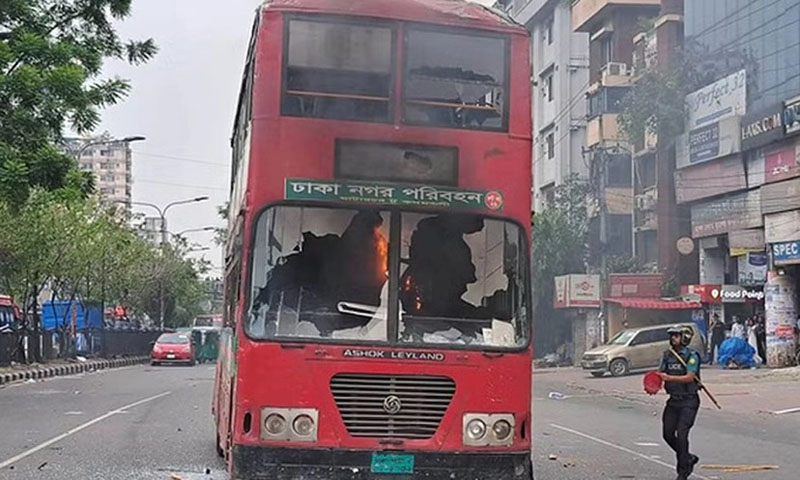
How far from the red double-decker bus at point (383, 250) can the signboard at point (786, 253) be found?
A: 1038 inches

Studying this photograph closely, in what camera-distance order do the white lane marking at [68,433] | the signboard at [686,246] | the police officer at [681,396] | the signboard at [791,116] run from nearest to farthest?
the police officer at [681,396] < the white lane marking at [68,433] < the signboard at [791,116] < the signboard at [686,246]

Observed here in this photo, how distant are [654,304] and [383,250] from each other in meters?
34.0

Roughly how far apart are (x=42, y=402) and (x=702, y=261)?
25.7 m

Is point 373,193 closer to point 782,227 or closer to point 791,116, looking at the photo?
point 791,116

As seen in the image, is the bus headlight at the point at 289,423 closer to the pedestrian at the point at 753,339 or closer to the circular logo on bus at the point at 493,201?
the circular logo on bus at the point at 493,201

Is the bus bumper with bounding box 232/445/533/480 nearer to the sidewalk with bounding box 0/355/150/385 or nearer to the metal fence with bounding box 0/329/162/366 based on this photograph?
the sidewalk with bounding box 0/355/150/385

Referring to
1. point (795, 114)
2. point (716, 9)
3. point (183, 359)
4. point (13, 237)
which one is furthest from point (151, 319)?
point (795, 114)

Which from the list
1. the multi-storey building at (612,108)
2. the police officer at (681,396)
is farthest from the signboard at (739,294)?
the police officer at (681,396)

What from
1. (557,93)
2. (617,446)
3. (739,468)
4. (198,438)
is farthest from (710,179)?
(198,438)

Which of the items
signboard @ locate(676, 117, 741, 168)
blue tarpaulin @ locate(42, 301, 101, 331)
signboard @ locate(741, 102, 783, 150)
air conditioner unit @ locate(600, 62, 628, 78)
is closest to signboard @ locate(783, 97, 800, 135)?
signboard @ locate(741, 102, 783, 150)

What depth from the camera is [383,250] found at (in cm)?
820

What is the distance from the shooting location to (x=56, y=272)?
39969mm

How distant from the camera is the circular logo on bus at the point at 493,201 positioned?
8383 millimetres

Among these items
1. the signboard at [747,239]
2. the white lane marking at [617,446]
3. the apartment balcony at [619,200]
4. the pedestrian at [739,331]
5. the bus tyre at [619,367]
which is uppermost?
the apartment balcony at [619,200]
